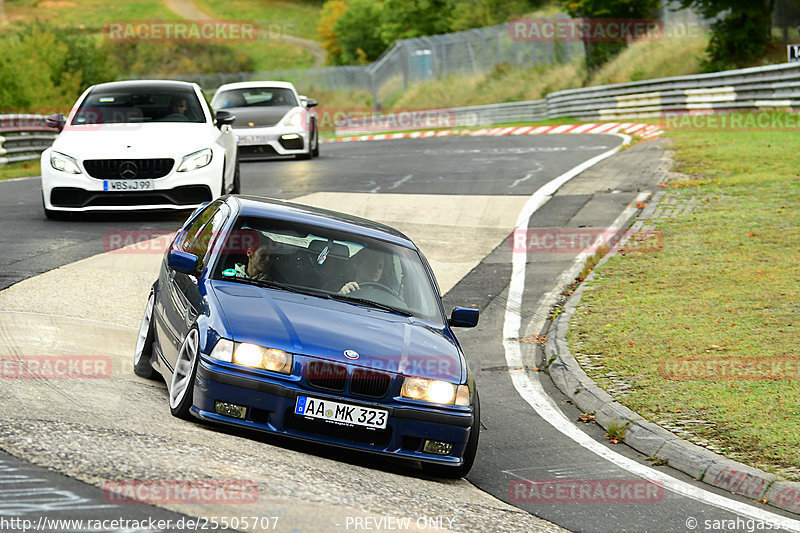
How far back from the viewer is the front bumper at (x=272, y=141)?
2508 centimetres

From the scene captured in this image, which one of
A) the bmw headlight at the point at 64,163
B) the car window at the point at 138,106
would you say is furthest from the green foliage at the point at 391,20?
the bmw headlight at the point at 64,163

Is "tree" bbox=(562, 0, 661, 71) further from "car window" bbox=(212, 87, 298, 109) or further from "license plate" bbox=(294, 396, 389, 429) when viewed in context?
"license plate" bbox=(294, 396, 389, 429)

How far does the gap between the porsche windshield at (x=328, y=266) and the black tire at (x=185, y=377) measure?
2.33 feet

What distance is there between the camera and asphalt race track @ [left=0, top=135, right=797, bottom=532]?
5289 millimetres

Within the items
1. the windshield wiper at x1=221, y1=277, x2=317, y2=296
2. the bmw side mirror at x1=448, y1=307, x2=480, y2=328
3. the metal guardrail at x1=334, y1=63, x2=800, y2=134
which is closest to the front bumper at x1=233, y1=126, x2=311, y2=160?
the metal guardrail at x1=334, y1=63, x2=800, y2=134

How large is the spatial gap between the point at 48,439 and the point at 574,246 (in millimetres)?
10539

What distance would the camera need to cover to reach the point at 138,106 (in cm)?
1536

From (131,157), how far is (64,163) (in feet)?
2.91

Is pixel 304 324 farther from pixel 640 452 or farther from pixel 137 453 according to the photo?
pixel 640 452

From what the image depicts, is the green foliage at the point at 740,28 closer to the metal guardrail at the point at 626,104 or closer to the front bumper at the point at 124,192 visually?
the metal guardrail at the point at 626,104

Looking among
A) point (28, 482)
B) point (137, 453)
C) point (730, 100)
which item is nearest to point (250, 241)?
point (137, 453)

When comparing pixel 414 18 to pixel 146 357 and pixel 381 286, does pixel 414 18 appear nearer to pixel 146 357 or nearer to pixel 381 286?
pixel 146 357

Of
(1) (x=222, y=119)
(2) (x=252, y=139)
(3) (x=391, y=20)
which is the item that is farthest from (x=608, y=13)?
(3) (x=391, y=20)

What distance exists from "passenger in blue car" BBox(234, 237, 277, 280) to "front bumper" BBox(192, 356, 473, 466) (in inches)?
45.0
